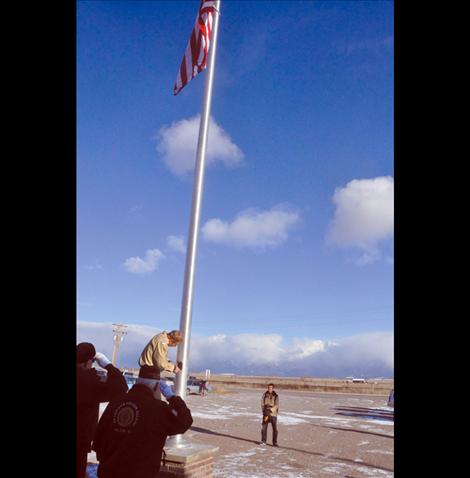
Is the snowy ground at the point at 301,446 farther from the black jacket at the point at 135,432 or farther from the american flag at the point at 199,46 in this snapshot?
the american flag at the point at 199,46

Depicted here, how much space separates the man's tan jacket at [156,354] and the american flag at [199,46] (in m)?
5.30

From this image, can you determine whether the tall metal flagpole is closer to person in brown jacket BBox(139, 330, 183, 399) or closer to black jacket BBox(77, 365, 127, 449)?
person in brown jacket BBox(139, 330, 183, 399)

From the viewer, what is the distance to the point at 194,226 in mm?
6102

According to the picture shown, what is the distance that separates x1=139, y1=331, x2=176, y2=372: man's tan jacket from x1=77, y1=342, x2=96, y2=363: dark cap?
1.45 ft

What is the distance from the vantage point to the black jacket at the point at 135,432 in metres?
2.83

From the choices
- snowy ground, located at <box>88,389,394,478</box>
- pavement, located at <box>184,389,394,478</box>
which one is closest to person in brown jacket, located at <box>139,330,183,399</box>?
snowy ground, located at <box>88,389,394,478</box>

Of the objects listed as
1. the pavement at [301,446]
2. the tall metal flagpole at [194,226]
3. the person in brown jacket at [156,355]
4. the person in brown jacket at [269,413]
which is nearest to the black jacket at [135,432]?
the person in brown jacket at [156,355]

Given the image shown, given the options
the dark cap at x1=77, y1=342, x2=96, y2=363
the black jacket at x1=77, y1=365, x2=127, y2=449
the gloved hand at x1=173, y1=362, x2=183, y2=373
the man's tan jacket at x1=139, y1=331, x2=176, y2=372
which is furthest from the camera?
the gloved hand at x1=173, y1=362, x2=183, y2=373

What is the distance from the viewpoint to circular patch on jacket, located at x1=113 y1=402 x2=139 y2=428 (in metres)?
2.91

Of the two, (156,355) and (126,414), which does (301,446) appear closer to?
(156,355)
